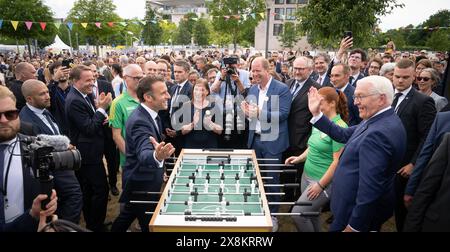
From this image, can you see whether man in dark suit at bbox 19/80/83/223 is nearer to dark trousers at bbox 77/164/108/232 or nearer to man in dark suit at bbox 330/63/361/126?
dark trousers at bbox 77/164/108/232

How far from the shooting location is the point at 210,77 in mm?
7086

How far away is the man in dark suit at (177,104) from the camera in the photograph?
18.5 ft

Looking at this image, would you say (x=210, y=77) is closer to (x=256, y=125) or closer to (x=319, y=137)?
(x=256, y=125)

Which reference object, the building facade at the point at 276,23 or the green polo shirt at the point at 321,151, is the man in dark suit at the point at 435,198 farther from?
the building facade at the point at 276,23

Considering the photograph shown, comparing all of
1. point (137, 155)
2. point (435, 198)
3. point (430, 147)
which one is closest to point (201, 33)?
point (137, 155)

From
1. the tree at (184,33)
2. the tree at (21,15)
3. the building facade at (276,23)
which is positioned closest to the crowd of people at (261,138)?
the tree at (21,15)

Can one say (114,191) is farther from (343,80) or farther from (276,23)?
(276,23)

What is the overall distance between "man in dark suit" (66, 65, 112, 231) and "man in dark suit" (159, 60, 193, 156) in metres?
1.28

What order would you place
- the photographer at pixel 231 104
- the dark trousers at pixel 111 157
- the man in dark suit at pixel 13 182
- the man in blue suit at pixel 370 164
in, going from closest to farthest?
1. the man in dark suit at pixel 13 182
2. the man in blue suit at pixel 370 164
3. the photographer at pixel 231 104
4. the dark trousers at pixel 111 157

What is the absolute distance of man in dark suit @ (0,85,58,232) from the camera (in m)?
2.54

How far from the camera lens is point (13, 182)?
8.72 feet

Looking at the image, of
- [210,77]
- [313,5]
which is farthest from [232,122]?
[313,5]

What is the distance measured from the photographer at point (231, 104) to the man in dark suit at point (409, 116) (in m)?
2.46

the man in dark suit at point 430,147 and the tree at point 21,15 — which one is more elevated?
the tree at point 21,15
